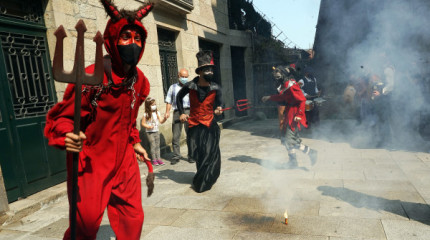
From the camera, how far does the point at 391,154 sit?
6.50 meters

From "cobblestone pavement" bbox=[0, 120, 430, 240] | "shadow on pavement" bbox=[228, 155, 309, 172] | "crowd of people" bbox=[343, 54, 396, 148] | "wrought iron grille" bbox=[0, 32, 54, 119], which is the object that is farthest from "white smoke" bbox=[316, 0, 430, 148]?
"wrought iron grille" bbox=[0, 32, 54, 119]

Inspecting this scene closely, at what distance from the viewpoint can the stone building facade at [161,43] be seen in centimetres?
462

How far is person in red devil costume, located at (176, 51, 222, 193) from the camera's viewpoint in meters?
4.95

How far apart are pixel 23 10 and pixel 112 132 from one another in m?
3.75

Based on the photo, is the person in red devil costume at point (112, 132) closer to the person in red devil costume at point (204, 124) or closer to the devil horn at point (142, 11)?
the devil horn at point (142, 11)

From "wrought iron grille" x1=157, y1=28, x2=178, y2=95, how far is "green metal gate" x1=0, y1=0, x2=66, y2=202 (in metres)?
3.63

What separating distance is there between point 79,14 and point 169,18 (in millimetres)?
3282

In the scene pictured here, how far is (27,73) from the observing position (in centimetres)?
482

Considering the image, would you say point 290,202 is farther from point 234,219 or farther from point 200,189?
point 200,189

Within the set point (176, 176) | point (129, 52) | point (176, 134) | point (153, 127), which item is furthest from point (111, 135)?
point (176, 134)

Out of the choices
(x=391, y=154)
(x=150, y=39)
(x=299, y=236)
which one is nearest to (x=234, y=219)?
(x=299, y=236)

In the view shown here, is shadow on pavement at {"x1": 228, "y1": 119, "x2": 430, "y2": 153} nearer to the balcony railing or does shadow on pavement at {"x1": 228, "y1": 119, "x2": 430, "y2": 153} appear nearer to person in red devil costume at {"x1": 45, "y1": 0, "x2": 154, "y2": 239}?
the balcony railing

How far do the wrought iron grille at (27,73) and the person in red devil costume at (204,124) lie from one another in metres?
2.30

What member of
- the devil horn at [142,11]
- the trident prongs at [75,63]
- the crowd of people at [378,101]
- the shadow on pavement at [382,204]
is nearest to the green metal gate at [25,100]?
the devil horn at [142,11]
